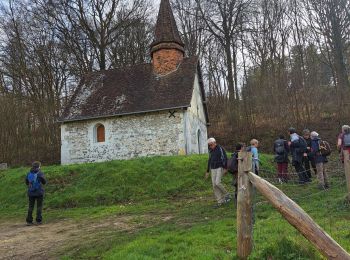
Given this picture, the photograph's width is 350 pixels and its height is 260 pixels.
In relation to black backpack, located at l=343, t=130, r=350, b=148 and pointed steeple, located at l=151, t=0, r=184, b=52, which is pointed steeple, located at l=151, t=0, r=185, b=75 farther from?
black backpack, located at l=343, t=130, r=350, b=148

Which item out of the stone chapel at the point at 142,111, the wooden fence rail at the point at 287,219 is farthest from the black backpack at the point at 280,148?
the stone chapel at the point at 142,111

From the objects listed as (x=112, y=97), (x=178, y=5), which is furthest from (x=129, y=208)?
(x=178, y=5)

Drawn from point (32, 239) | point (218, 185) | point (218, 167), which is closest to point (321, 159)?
point (218, 167)

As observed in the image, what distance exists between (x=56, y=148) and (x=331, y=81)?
2291 centimetres

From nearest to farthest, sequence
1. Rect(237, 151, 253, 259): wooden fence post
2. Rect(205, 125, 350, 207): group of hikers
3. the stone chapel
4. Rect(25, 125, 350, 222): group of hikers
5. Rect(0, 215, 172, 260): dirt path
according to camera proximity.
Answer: Rect(237, 151, 253, 259): wooden fence post
Rect(0, 215, 172, 260): dirt path
Rect(205, 125, 350, 207): group of hikers
Rect(25, 125, 350, 222): group of hikers
the stone chapel

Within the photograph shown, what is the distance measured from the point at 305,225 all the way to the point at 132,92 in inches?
832

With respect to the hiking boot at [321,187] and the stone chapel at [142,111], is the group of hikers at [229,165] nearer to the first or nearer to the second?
the hiking boot at [321,187]

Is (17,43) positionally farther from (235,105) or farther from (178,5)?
(235,105)

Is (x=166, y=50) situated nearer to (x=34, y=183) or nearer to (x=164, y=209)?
(x=164, y=209)

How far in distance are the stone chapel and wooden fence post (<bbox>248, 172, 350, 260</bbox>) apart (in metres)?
17.5

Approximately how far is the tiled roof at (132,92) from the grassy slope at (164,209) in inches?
219

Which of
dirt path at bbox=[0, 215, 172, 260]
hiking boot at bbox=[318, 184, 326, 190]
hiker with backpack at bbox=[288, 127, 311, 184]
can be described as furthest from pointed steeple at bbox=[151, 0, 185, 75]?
dirt path at bbox=[0, 215, 172, 260]

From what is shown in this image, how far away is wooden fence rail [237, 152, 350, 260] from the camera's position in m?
4.06

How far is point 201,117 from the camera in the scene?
27.5 m
